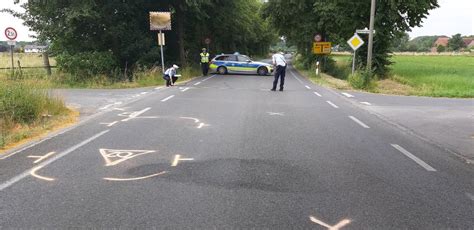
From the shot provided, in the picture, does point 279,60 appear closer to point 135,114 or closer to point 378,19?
point 135,114

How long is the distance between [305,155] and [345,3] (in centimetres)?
2327

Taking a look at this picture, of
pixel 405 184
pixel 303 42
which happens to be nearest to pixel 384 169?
pixel 405 184

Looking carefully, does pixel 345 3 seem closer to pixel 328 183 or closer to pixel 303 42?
pixel 303 42

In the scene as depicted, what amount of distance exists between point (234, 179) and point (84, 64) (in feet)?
64.0

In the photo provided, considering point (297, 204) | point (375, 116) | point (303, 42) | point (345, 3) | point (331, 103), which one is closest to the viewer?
point (297, 204)

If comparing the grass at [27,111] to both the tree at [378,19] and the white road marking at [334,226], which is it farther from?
the tree at [378,19]

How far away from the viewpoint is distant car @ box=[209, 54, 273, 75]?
2914 centimetres

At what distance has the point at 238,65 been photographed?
29250mm

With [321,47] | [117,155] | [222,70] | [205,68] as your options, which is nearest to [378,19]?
[321,47]

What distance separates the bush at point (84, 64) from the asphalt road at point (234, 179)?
1449 centimetres

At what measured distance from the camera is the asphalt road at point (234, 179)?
13.2 ft

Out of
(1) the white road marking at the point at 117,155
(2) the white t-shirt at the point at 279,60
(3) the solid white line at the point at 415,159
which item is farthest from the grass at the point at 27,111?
(2) the white t-shirt at the point at 279,60

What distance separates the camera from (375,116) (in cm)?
1116

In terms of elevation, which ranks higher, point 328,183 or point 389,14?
point 389,14
